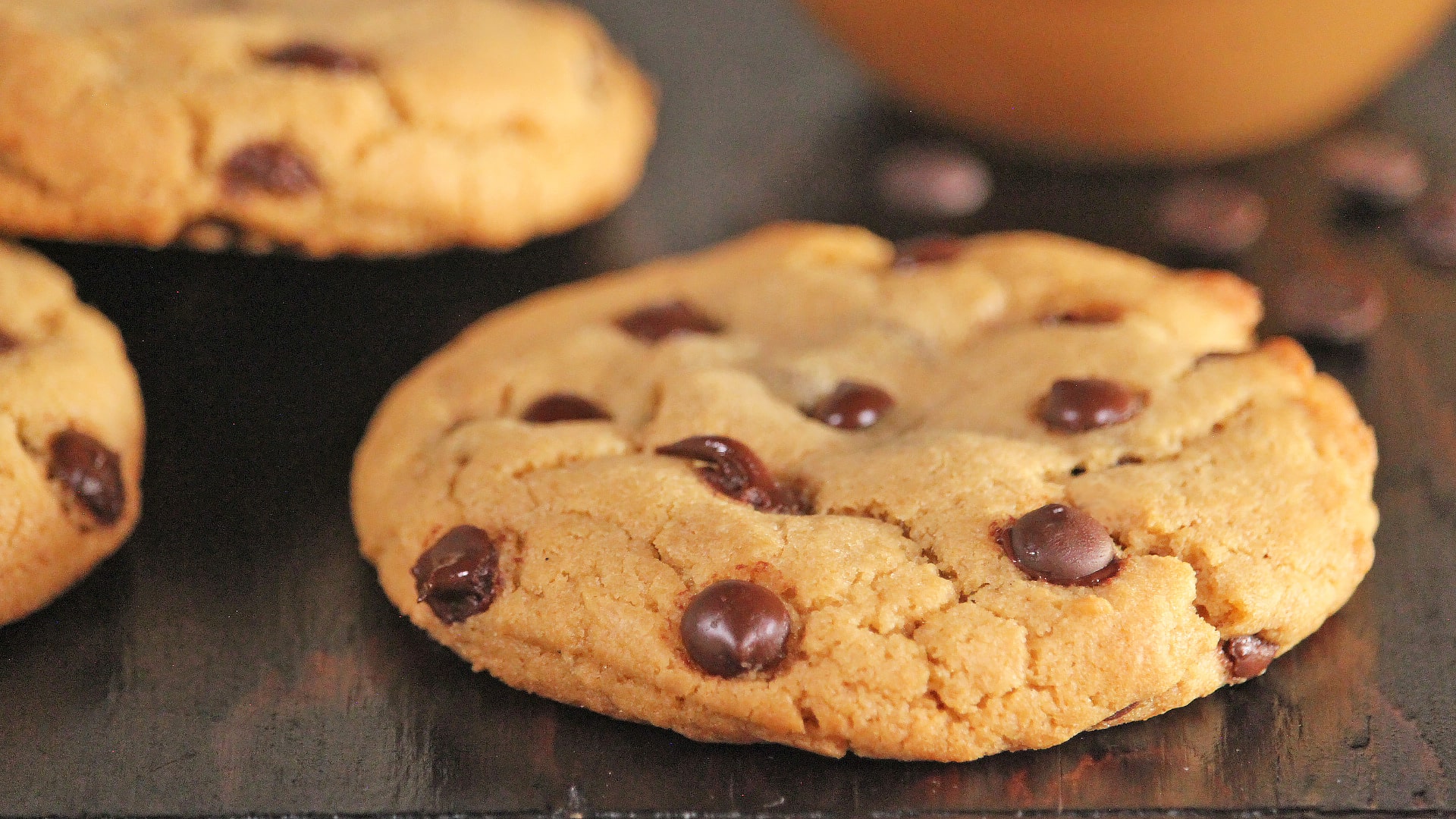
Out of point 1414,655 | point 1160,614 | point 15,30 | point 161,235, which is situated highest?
point 15,30

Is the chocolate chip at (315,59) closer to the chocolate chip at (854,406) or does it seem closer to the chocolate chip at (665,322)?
the chocolate chip at (665,322)

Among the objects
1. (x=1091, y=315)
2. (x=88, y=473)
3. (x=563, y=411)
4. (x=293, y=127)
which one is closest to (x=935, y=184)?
(x=1091, y=315)

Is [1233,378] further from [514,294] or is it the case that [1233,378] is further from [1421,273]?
[514,294]

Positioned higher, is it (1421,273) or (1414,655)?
(1421,273)

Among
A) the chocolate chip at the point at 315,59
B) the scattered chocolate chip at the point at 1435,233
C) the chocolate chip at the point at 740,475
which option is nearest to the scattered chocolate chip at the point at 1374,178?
the scattered chocolate chip at the point at 1435,233

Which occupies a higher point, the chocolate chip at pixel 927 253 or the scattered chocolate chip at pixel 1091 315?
the chocolate chip at pixel 927 253

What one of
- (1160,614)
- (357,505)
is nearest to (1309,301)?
(1160,614)
